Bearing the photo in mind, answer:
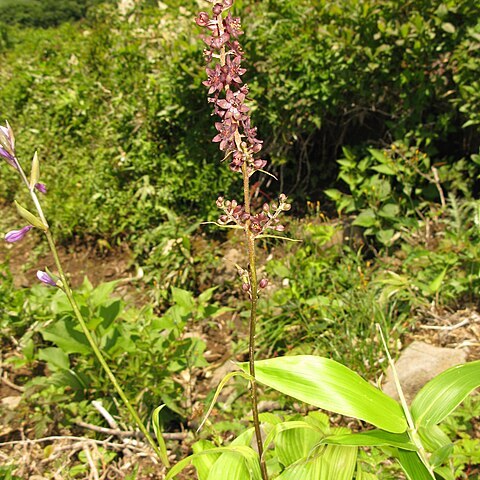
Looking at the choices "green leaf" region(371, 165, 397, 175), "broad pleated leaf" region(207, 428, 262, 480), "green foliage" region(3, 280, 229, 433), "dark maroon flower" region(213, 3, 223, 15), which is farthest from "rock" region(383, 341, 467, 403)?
"dark maroon flower" region(213, 3, 223, 15)

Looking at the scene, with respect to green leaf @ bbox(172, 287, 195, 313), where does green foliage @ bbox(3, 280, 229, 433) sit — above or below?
below

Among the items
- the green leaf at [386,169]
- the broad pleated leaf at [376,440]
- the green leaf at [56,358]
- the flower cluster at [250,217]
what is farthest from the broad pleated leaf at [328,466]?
the green leaf at [386,169]

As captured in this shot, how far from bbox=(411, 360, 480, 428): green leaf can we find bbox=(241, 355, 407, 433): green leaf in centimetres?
5

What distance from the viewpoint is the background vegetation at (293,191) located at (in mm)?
2445

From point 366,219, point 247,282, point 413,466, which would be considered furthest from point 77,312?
point 366,219

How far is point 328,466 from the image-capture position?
1.16m

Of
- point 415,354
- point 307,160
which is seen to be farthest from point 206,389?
point 307,160

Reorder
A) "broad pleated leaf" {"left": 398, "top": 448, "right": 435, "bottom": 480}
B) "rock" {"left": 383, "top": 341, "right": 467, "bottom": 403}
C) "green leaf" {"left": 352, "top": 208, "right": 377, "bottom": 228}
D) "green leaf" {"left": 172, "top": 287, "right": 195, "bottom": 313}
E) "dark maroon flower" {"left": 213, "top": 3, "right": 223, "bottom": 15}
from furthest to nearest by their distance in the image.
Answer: "green leaf" {"left": 352, "top": 208, "right": 377, "bottom": 228} < "green leaf" {"left": 172, "top": 287, "right": 195, "bottom": 313} < "rock" {"left": 383, "top": 341, "right": 467, "bottom": 403} < "broad pleated leaf" {"left": 398, "top": 448, "right": 435, "bottom": 480} < "dark maroon flower" {"left": 213, "top": 3, "right": 223, "bottom": 15}

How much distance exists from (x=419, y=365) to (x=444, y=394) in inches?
42.6

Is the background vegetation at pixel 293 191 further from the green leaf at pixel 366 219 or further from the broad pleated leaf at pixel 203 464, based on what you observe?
the broad pleated leaf at pixel 203 464

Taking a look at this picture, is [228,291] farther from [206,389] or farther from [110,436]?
[110,436]

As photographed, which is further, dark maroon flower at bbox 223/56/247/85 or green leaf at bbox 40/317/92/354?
green leaf at bbox 40/317/92/354

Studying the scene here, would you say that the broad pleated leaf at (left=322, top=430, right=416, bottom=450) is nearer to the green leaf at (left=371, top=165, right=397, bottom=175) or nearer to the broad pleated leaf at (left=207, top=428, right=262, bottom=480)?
the broad pleated leaf at (left=207, top=428, right=262, bottom=480)

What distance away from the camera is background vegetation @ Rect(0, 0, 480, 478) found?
245 cm
